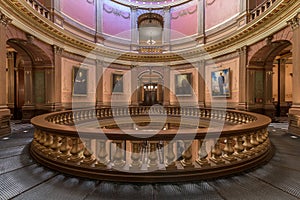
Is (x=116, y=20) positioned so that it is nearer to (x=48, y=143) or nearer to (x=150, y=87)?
(x=150, y=87)

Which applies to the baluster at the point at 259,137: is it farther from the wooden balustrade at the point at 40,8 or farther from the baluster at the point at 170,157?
the wooden balustrade at the point at 40,8

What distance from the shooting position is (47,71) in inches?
360

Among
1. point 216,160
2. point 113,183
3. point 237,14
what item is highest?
point 237,14

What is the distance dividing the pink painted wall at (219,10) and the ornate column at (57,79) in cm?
995

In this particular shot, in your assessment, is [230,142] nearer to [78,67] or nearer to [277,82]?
[78,67]

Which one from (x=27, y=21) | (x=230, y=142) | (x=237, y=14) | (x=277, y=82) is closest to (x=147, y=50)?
(x=237, y=14)

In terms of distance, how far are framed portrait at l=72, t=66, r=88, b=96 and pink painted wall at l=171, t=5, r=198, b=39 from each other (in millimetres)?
7698

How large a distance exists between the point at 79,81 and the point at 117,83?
3.13m

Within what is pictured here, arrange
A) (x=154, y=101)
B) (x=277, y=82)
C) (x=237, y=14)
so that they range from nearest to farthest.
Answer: (x=237, y=14), (x=277, y=82), (x=154, y=101)

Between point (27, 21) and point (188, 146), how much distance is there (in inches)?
328

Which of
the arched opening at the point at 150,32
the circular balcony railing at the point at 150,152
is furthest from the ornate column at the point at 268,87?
the arched opening at the point at 150,32

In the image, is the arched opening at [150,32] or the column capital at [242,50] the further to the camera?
the arched opening at [150,32]

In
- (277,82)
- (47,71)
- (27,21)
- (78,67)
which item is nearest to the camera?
(27,21)

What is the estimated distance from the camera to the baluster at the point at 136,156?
2.57 meters
